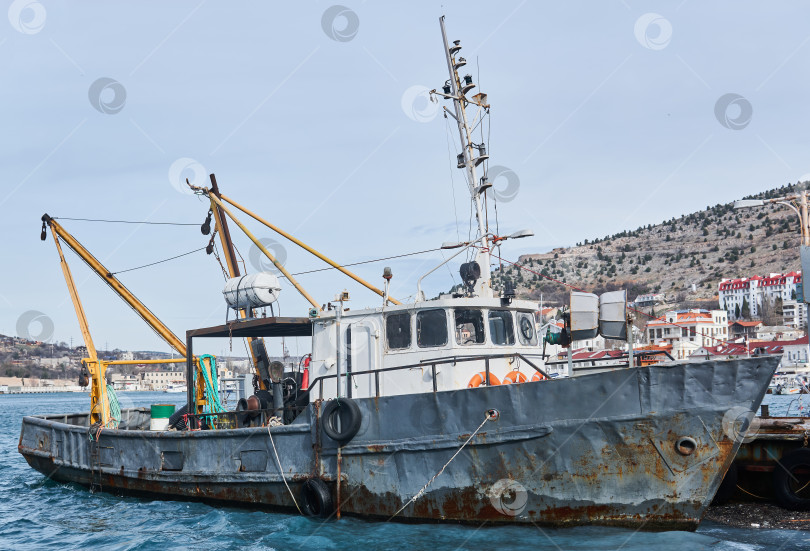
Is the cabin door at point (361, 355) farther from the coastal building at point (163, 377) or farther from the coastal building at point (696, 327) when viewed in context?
the coastal building at point (163, 377)

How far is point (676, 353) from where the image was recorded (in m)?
93.8

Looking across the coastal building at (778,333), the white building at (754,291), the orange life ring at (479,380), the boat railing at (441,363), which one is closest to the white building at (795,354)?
the coastal building at (778,333)

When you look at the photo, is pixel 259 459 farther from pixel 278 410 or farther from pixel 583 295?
pixel 583 295

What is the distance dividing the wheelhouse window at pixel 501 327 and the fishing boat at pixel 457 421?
0.02 m

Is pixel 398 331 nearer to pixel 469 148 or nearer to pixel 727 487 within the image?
pixel 469 148

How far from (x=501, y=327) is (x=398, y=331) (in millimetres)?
1586

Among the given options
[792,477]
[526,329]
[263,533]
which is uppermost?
[526,329]

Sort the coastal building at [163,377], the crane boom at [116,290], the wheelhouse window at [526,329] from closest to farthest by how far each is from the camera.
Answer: the wheelhouse window at [526,329] → the crane boom at [116,290] → the coastal building at [163,377]

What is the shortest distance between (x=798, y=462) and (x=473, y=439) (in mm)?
5517

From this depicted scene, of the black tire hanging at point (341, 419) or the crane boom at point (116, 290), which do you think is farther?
the crane boom at point (116, 290)

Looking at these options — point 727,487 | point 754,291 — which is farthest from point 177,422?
point 754,291

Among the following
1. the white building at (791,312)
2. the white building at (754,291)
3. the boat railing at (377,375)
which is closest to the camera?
the boat railing at (377,375)

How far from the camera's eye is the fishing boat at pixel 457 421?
878 centimetres

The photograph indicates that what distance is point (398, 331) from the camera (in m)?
11.1
